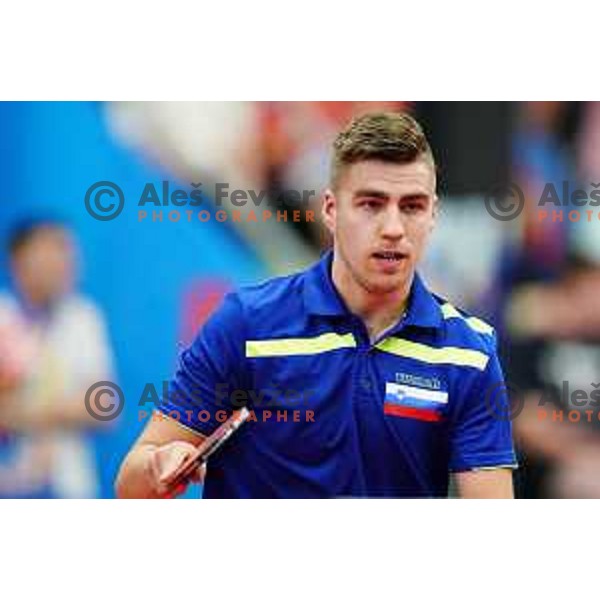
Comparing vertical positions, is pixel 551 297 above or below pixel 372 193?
below

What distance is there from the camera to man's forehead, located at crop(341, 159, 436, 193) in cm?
262

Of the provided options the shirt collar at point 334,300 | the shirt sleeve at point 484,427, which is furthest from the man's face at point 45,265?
the shirt sleeve at point 484,427

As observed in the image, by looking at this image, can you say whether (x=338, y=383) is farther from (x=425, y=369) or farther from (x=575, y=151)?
(x=575, y=151)

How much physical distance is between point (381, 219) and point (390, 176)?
3.9 inches

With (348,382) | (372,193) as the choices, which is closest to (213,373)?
(348,382)

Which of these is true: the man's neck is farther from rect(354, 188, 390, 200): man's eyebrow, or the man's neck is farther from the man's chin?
rect(354, 188, 390, 200): man's eyebrow

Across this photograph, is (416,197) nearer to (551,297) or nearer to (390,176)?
(390,176)

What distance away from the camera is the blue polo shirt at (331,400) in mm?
2684

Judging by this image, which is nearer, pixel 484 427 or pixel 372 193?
pixel 372 193

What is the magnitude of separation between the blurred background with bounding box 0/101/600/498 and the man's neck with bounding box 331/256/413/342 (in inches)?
3.8

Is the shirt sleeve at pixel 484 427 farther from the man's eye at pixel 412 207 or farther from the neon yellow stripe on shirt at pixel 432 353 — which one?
the man's eye at pixel 412 207

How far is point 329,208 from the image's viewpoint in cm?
272

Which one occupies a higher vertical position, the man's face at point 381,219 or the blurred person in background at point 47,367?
the man's face at point 381,219

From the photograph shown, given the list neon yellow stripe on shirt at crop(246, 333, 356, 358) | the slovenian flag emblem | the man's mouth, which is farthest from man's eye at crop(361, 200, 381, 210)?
the slovenian flag emblem
